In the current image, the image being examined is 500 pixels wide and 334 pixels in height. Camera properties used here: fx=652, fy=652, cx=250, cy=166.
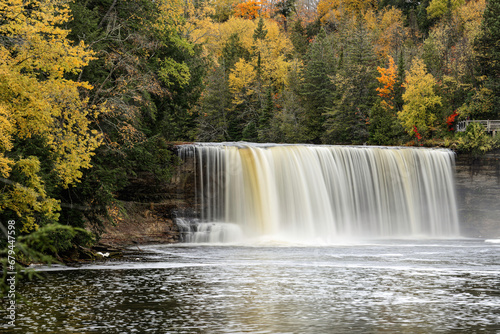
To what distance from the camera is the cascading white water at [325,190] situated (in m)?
33.7

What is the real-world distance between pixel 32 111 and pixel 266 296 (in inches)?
301

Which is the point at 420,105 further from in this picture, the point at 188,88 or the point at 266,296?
the point at 266,296

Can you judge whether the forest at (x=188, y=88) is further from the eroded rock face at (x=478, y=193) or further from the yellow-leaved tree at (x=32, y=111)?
the eroded rock face at (x=478, y=193)

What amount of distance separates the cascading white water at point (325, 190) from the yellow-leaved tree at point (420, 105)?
13.8 m

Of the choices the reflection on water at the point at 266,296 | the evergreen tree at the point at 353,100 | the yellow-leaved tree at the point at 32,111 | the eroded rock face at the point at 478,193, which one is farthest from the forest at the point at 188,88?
the reflection on water at the point at 266,296

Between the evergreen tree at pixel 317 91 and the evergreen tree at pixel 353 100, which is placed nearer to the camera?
the evergreen tree at pixel 353 100

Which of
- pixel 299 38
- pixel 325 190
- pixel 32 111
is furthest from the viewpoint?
pixel 299 38

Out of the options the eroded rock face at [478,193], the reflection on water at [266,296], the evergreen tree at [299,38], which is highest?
the evergreen tree at [299,38]

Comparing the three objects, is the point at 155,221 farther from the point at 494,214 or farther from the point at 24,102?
the point at 494,214

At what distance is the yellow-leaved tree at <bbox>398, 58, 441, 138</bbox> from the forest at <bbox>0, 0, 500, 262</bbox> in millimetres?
135

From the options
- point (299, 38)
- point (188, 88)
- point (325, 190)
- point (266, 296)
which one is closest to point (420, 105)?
point (325, 190)

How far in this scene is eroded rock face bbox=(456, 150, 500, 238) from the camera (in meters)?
42.2

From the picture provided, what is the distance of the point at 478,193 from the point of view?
139ft

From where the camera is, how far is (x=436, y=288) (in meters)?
15.4
